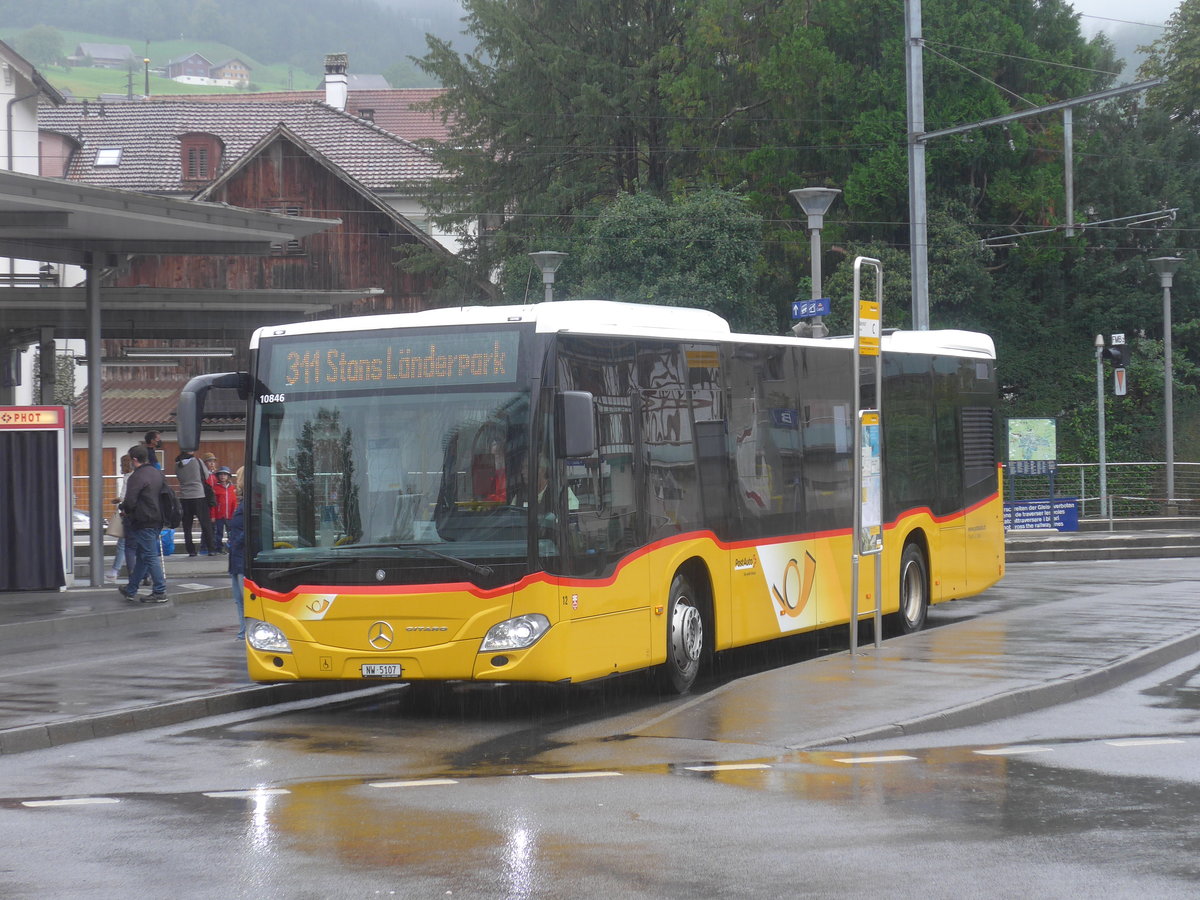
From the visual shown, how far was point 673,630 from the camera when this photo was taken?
1209 cm

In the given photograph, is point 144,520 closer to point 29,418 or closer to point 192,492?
point 29,418

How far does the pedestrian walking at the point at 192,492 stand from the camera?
88.0 ft

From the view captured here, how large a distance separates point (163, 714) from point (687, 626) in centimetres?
379

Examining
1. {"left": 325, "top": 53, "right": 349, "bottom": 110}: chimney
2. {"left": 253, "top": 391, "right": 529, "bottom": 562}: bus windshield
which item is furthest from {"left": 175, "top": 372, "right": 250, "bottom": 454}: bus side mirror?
{"left": 325, "top": 53, "right": 349, "bottom": 110}: chimney

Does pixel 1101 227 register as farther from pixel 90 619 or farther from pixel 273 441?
pixel 273 441

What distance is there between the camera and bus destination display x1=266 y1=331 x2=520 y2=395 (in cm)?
1095

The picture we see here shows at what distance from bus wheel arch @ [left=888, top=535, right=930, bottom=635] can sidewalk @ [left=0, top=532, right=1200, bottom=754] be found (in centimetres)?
54

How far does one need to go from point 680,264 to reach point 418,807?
3211 cm

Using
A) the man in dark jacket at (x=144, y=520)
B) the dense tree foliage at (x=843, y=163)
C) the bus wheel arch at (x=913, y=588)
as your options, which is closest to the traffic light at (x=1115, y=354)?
the dense tree foliage at (x=843, y=163)

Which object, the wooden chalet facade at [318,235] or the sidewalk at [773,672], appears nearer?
the sidewalk at [773,672]

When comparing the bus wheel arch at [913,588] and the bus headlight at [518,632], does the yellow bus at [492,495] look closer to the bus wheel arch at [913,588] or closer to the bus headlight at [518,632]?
the bus headlight at [518,632]

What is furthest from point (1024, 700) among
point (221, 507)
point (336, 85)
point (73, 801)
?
point (336, 85)

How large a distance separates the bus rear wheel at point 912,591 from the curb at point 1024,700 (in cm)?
272

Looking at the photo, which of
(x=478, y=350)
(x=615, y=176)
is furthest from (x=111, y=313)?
(x=615, y=176)
